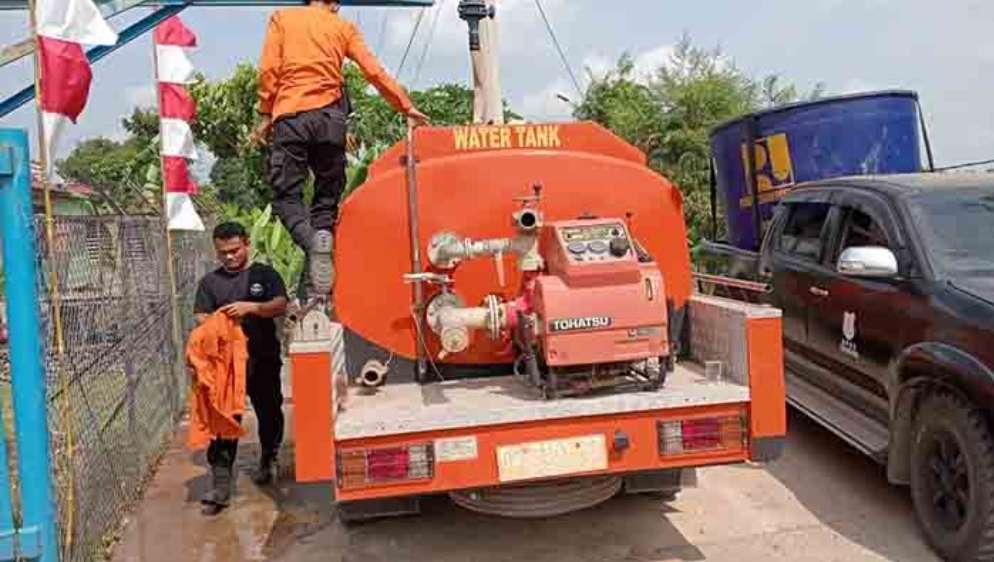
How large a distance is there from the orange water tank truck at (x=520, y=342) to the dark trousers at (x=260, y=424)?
1.34 metres

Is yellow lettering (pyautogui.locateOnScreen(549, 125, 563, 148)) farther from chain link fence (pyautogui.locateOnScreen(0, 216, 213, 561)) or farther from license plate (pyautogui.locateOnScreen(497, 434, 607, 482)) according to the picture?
chain link fence (pyautogui.locateOnScreen(0, 216, 213, 561))

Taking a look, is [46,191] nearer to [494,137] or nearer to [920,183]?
[494,137]

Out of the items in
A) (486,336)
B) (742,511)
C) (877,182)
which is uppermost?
(877,182)

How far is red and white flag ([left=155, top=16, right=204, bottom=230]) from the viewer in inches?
313

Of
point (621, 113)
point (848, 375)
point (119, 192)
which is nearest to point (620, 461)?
point (848, 375)

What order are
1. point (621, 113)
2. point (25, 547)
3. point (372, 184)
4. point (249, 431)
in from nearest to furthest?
point (25, 547), point (372, 184), point (249, 431), point (621, 113)

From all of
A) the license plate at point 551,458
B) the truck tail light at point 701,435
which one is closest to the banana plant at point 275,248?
the license plate at point 551,458

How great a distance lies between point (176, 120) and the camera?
820 cm

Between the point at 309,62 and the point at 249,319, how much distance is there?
1662 millimetres

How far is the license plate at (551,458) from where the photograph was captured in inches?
156

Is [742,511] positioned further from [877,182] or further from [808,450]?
[877,182]

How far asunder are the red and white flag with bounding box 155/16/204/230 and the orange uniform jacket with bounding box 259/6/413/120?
2.69m

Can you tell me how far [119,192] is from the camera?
6.63m

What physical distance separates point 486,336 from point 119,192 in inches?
133
